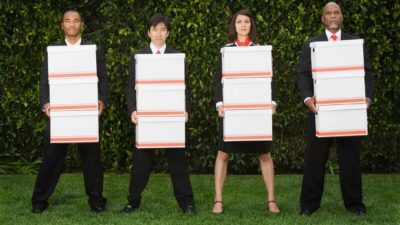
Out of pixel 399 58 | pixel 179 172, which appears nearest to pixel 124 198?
pixel 179 172

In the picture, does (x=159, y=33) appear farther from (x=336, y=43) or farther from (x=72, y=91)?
(x=336, y=43)

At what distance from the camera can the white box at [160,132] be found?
561 centimetres

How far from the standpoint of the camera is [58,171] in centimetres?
590

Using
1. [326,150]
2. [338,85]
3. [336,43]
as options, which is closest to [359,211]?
[326,150]

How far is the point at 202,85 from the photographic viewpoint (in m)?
7.50

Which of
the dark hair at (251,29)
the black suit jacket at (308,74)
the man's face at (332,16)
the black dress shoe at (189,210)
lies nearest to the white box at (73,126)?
the black dress shoe at (189,210)

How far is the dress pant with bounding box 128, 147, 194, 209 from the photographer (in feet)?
19.1

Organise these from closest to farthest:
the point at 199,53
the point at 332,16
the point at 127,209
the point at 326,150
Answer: the point at 332,16
the point at 326,150
the point at 127,209
the point at 199,53

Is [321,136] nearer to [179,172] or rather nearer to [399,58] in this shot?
[179,172]

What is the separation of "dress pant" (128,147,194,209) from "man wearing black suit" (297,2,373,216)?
0.93m

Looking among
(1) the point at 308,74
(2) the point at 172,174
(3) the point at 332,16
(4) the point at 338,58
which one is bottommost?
(2) the point at 172,174

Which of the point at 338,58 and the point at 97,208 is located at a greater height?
the point at 338,58

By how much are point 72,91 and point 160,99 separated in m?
0.66

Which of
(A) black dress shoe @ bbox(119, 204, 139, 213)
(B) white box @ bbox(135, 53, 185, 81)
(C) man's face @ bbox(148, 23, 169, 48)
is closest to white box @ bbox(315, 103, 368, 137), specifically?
(B) white box @ bbox(135, 53, 185, 81)
